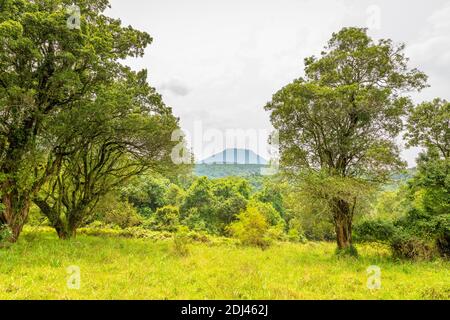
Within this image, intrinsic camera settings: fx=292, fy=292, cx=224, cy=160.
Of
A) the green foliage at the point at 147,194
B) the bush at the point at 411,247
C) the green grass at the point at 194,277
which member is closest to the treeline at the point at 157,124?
the bush at the point at 411,247

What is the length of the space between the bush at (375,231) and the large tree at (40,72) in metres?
15.6

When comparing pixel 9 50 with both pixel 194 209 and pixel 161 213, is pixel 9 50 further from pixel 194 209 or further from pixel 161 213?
pixel 194 209

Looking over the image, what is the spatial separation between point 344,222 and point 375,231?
2243mm

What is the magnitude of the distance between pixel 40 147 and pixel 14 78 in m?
3.83

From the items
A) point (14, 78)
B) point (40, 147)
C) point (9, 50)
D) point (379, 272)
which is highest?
point (9, 50)

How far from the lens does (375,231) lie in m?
15.1

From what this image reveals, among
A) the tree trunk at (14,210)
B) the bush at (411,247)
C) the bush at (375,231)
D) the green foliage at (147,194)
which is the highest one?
the green foliage at (147,194)

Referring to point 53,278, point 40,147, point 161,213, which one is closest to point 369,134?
point 53,278

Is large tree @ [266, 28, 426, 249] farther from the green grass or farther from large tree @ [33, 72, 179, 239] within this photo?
large tree @ [33, 72, 179, 239]

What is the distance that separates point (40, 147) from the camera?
15.6 metres

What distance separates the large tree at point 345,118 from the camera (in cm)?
1571

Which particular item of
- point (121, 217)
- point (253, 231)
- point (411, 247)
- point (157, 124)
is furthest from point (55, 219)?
point (411, 247)

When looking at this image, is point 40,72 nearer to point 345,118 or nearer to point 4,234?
point 4,234

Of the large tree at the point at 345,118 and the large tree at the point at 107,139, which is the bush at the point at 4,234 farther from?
the large tree at the point at 345,118
